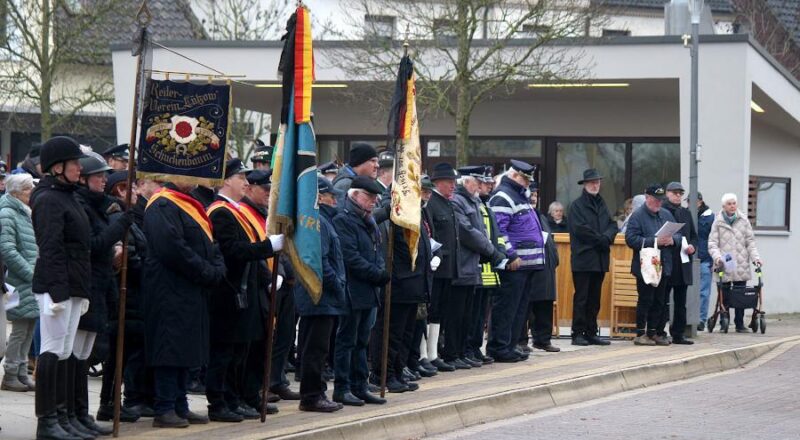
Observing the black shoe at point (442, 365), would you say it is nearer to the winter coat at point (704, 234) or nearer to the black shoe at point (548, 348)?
the black shoe at point (548, 348)

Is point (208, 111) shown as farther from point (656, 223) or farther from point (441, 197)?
point (656, 223)

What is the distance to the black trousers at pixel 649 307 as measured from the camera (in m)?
16.9

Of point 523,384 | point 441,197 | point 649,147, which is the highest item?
point 649,147

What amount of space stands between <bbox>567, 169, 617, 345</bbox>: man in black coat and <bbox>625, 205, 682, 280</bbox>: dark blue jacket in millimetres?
240

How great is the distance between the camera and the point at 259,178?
1061cm

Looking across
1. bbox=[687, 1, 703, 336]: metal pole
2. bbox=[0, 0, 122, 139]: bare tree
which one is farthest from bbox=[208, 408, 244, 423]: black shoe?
bbox=[0, 0, 122, 139]: bare tree

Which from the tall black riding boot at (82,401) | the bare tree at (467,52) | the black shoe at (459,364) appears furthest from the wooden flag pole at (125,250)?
the bare tree at (467,52)

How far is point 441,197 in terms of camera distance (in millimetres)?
13648

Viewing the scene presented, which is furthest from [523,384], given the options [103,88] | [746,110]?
[103,88]

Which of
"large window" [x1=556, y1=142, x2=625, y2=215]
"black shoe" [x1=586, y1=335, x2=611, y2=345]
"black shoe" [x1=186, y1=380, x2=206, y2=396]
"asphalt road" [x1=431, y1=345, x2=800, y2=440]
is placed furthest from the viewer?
"large window" [x1=556, y1=142, x2=625, y2=215]

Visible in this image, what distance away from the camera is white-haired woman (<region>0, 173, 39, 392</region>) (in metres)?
11.6

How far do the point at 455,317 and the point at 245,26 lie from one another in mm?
22031

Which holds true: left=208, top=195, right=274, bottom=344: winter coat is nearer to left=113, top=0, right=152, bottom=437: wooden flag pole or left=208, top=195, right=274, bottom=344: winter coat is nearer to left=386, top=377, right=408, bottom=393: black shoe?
left=113, top=0, right=152, bottom=437: wooden flag pole

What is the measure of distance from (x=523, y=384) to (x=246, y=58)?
43.9ft
